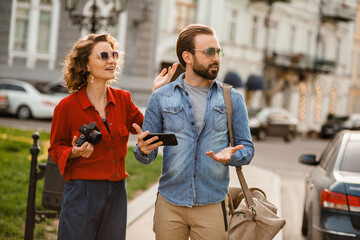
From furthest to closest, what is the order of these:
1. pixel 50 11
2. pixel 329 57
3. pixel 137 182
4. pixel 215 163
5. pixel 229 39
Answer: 1. pixel 329 57
2. pixel 229 39
3. pixel 50 11
4. pixel 137 182
5. pixel 215 163

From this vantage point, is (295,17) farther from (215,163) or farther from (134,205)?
(215,163)

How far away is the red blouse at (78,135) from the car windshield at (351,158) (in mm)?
2568

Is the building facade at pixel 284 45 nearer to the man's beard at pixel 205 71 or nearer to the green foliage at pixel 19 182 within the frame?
the green foliage at pixel 19 182

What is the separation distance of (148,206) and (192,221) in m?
4.37

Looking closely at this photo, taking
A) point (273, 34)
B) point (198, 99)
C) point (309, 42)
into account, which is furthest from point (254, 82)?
point (198, 99)

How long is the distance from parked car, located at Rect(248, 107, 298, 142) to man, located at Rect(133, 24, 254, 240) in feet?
65.7

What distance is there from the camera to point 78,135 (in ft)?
11.4

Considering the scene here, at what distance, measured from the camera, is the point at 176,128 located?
3.38 m

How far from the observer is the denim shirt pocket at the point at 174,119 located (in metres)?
3.37

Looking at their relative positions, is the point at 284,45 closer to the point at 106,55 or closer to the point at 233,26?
the point at 233,26

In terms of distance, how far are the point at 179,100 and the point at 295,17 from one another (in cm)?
3641

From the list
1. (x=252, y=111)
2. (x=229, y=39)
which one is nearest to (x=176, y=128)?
(x=252, y=111)

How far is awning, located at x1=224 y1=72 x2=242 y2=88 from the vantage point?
30.8 metres

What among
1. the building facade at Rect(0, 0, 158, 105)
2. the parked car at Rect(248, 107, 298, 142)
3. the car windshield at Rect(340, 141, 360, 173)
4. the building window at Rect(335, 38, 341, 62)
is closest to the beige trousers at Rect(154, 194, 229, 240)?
the car windshield at Rect(340, 141, 360, 173)
